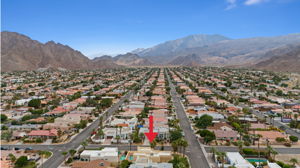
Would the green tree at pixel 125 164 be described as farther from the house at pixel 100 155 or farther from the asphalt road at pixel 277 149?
the asphalt road at pixel 277 149

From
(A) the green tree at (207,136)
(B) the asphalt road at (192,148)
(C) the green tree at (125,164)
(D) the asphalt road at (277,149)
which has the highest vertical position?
(A) the green tree at (207,136)

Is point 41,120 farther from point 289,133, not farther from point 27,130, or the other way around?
point 289,133

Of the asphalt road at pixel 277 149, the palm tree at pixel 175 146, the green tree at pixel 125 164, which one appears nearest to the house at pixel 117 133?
the palm tree at pixel 175 146

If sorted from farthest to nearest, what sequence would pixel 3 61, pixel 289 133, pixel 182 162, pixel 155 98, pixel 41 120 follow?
pixel 3 61
pixel 155 98
pixel 41 120
pixel 289 133
pixel 182 162

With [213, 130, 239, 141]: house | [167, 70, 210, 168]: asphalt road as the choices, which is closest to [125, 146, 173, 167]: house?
[167, 70, 210, 168]: asphalt road

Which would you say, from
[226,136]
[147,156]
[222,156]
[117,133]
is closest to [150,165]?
[147,156]

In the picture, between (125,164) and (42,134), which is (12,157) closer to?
(42,134)

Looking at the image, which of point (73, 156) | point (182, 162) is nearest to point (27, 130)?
point (73, 156)

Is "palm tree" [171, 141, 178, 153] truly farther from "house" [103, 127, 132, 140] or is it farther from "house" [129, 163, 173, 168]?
"house" [103, 127, 132, 140]

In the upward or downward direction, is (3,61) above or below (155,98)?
above
